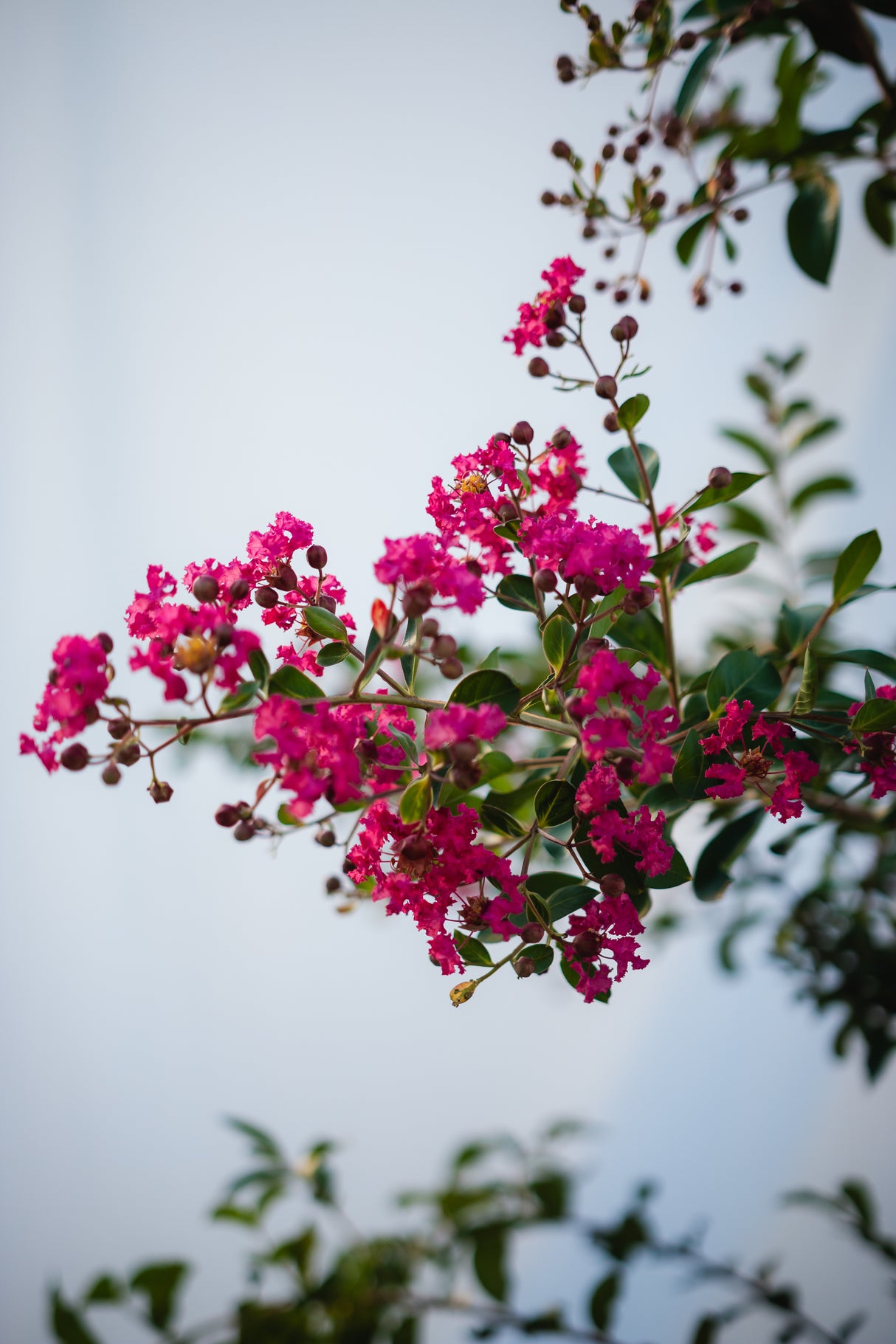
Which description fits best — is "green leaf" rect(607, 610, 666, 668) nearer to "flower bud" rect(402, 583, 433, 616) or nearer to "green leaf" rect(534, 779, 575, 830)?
"green leaf" rect(534, 779, 575, 830)

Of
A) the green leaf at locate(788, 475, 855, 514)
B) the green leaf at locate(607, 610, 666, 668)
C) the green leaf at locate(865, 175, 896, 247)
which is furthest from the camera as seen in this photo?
the green leaf at locate(788, 475, 855, 514)

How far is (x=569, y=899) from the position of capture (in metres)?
1.12

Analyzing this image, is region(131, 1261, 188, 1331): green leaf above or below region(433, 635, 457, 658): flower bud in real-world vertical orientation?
below

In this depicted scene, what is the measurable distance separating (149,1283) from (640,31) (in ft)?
8.13

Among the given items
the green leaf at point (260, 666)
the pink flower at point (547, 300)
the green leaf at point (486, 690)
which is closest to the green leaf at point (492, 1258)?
the green leaf at point (486, 690)

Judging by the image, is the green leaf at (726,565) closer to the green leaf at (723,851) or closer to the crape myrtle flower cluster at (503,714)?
the crape myrtle flower cluster at (503,714)

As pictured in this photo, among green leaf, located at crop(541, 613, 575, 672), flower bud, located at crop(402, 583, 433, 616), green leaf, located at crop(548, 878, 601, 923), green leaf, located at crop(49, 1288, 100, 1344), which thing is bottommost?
green leaf, located at crop(49, 1288, 100, 1344)

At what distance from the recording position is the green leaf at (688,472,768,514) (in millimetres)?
1193

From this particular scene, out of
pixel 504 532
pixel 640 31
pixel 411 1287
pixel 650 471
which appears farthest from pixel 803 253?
→ pixel 411 1287

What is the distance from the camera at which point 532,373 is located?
4.10 feet

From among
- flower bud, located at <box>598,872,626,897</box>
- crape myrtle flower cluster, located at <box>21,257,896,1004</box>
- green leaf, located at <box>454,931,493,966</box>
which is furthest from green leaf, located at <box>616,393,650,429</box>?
green leaf, located at <box>454,931,493,966</box>

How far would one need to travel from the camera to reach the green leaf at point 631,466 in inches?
51.9

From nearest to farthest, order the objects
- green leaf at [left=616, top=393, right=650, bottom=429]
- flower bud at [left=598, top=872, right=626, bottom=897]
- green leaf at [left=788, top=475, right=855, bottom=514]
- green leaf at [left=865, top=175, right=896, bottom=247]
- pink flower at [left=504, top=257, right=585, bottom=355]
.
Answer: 1. flower bud at [left=598, top=872, right=626, bottom=897]
2. green leaf at [left=616, top=393, right=650, bottom=429]
3. pink flower at [left=504, top=257, right=585, bottom=355]
4. green leaf at [left=865, top=175, right=896, bottom=247]
5. green leaf at [left=788, top=475, right=855, bottom=514]

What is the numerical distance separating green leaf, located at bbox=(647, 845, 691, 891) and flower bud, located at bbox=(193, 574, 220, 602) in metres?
0.66
